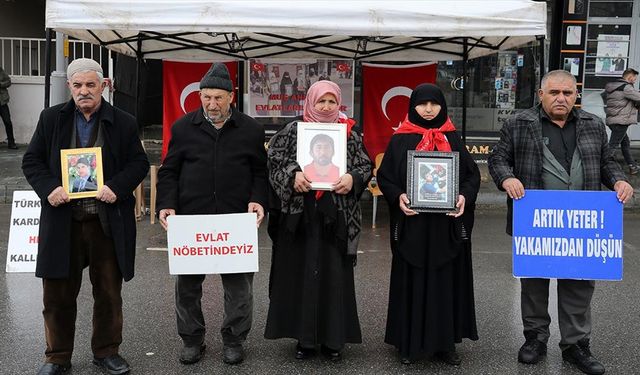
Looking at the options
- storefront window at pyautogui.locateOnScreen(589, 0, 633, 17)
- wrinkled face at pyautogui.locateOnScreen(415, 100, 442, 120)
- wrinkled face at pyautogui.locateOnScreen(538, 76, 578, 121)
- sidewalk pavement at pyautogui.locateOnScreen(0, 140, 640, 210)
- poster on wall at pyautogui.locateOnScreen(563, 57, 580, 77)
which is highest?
storefront window at pyautogui.locateOnScreen(589, 0, 633, 17)

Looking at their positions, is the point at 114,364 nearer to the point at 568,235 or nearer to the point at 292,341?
the point at 292,341

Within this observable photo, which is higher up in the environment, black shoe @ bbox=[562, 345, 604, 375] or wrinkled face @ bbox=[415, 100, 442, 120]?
wrinkled face @ bbox=[415, 100, 442, 120]

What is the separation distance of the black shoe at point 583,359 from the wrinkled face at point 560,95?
1.42 metres

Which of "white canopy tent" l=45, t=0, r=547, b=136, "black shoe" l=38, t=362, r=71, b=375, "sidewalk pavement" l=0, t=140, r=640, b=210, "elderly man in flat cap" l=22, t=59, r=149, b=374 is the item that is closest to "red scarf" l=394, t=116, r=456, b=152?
"elderly man in flat cap" l=22, t=59, r=149, b=374

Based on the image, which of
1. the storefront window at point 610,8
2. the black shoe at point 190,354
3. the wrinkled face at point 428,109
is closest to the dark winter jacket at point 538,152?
the wrinkled face at point 428,109

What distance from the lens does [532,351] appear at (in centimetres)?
418

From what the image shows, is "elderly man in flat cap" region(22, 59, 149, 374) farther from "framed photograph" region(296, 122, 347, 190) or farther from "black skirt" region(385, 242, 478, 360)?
"black skirt" region(385, 242, 478, 360)

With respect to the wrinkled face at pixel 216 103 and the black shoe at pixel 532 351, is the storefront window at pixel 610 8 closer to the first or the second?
the black shoe at pixel 532 351

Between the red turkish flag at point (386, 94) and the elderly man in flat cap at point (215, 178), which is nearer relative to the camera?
the elderly man in flat cap at point (215, 178)

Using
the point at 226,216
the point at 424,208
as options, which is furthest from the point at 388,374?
the point at 226,216

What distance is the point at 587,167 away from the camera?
3.99m

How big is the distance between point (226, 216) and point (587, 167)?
7.02ft

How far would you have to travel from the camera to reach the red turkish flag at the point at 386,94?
27.3 ft

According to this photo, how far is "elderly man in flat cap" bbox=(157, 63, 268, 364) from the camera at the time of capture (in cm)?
397
